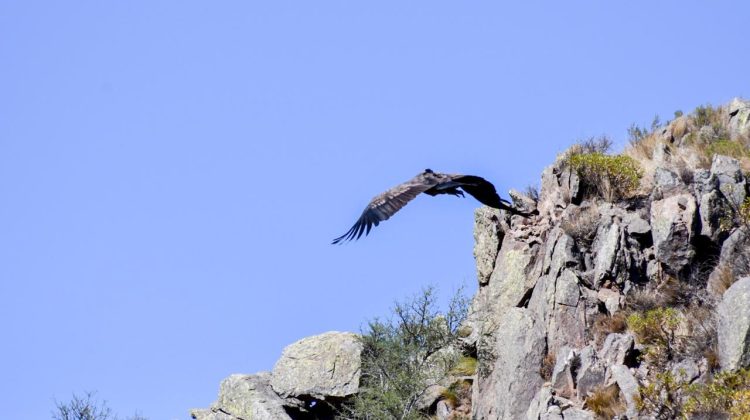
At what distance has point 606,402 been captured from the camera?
1106 inches

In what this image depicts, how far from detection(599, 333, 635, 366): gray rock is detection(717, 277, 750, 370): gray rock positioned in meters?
2.25

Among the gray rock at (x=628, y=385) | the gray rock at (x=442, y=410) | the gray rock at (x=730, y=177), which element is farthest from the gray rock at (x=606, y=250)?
the gray rock at (x=442, y=410)

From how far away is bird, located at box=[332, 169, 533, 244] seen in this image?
76.9 feet

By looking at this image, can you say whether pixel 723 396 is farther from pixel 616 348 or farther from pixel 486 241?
pixel 486 241

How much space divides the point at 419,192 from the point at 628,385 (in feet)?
22.2

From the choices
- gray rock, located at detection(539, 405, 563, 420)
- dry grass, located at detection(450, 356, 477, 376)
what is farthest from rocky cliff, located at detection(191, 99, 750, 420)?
dry grass, located at detection(450, 356, 477, 376)

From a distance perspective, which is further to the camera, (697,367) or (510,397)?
(510,397)

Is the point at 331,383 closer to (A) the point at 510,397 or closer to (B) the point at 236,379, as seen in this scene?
(B) the point at 236,379

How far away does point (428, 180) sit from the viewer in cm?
2477

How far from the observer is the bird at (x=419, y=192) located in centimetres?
2344

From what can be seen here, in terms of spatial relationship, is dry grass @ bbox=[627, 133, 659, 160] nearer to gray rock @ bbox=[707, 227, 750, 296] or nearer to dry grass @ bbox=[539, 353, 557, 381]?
gray rock @ bbox=[707, 227, 750, 296]

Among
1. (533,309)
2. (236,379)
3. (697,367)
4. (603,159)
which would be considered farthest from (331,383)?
(697,367)

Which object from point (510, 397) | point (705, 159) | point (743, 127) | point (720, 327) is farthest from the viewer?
point (743, 127)

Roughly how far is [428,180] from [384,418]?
423 inches
